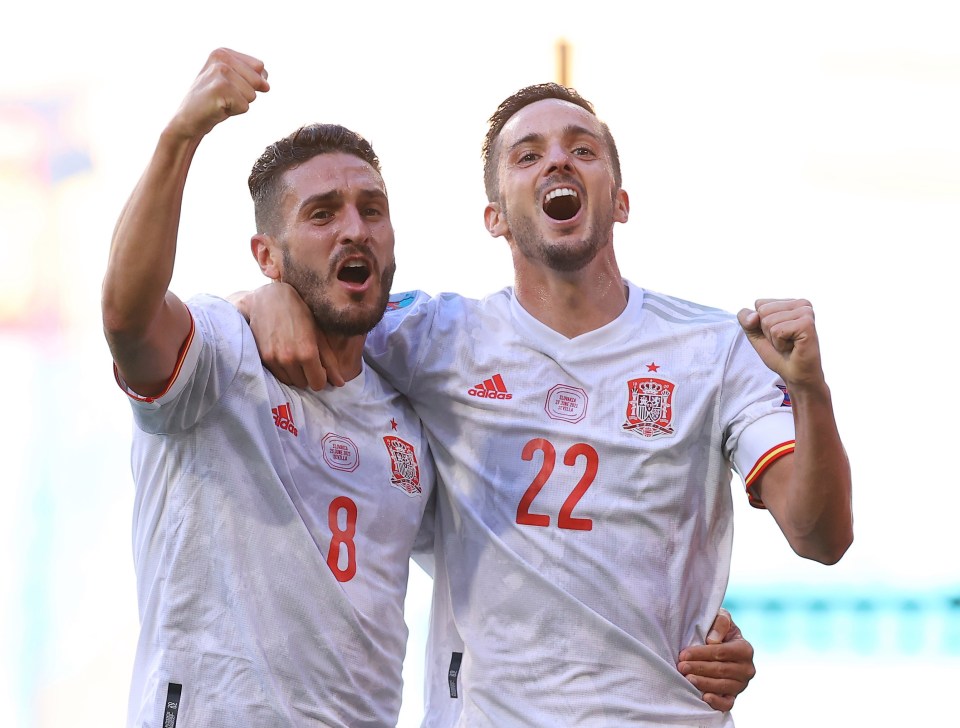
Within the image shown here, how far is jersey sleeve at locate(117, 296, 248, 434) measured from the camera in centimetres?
206

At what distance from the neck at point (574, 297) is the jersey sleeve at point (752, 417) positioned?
0.31m

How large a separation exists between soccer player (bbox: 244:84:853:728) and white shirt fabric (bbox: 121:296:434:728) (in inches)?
5.9

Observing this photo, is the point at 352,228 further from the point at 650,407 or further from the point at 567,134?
the point at 650,407

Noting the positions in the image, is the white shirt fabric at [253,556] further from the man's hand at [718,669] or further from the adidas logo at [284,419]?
the man's hand at [718,669]

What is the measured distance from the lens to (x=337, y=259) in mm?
2424

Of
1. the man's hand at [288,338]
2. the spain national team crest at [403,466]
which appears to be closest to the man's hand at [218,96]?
the man's hand at [288,338]

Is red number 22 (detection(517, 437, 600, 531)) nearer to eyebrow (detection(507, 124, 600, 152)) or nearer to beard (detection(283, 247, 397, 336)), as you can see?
beard (detection(283, 247, 397, 336))

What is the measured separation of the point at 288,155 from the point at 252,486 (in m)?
0.80

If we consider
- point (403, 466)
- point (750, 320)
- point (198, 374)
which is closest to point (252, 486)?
point (198, 374)

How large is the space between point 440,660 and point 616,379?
739 millimetres

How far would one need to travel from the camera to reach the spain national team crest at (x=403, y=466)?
2.41 meters

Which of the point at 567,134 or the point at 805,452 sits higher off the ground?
the point at 567,134

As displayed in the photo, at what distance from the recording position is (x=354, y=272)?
2.56m

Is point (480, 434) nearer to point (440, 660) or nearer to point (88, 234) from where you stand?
point (440, 660)
